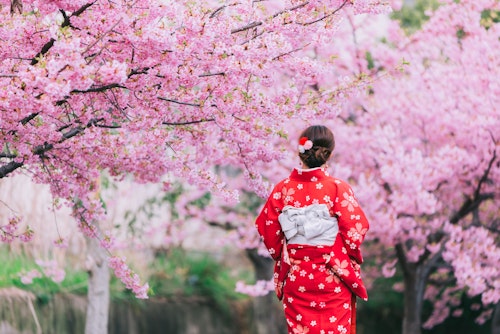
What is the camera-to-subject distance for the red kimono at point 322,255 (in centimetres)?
459

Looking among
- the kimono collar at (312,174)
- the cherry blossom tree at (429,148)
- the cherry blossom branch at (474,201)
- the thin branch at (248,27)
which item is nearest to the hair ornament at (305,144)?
the kimono collar at (312,174)

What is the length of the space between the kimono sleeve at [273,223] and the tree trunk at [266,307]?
524 cm

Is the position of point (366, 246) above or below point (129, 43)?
above

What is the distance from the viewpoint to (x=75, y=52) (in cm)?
355

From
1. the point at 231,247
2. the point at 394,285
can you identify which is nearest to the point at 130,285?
the point at 394,285

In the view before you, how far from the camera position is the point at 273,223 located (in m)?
4.74

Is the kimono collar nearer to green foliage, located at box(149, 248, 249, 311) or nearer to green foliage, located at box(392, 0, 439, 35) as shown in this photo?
green foliage, located at box(149, 248, 249, 311)

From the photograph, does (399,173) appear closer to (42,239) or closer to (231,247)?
(42,239)

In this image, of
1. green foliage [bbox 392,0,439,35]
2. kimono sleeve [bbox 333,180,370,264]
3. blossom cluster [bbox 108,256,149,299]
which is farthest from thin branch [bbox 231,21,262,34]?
green foliage [bbox 392,0,439,35]

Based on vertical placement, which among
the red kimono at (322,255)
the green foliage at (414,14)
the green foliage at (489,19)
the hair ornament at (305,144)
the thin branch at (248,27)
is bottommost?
the red kimono at (322,255)

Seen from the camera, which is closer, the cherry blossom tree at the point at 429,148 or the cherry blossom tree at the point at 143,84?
the cherry blossom tree at the point at 143,84

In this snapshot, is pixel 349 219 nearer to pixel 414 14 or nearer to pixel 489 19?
pixel 489 19

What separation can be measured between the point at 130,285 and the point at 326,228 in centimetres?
145

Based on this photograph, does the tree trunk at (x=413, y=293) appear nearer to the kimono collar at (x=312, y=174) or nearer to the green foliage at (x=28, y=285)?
the green foliage at (x=28, y=285)
